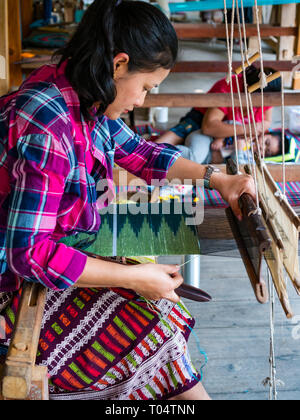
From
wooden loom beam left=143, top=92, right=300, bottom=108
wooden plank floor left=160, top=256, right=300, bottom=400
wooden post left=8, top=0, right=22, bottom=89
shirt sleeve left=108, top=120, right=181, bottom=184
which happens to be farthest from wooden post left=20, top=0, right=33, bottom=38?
shirt sleeve left=108, top=120, right=181, bottom=184

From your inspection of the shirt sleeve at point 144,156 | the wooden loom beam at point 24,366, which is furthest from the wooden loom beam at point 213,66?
the wooden loom beam at point 24,366

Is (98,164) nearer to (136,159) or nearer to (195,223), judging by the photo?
(136,159)

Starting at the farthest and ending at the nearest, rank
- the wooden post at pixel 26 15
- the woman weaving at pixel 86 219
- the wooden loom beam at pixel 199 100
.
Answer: the wooden post at pixel 26 15 < the wooden loom beam at pixel 199 100 < the woman weaving at pixel 86 219

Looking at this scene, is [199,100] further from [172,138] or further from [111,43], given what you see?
[111,43]

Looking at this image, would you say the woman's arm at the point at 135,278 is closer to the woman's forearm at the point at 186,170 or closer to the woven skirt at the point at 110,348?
the woven skirt at the point at 110,348

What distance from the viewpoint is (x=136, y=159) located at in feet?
5.12

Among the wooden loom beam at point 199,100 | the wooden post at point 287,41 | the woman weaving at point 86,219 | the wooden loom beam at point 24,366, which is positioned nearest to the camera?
the wooden loom beam at point 24,366

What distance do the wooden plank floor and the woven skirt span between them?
0.70m

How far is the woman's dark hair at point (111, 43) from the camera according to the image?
1053 mm

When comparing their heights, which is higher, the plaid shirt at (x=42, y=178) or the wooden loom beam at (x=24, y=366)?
the plaid shirt at (x=42, y=178)

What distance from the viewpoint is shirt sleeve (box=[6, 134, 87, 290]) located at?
39.7 inches

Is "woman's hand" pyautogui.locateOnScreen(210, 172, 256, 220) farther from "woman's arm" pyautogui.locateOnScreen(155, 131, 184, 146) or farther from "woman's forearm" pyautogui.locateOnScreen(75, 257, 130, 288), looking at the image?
"woman's arm" pyautogui.locateOnScreen(155, 131, 184, 146)
